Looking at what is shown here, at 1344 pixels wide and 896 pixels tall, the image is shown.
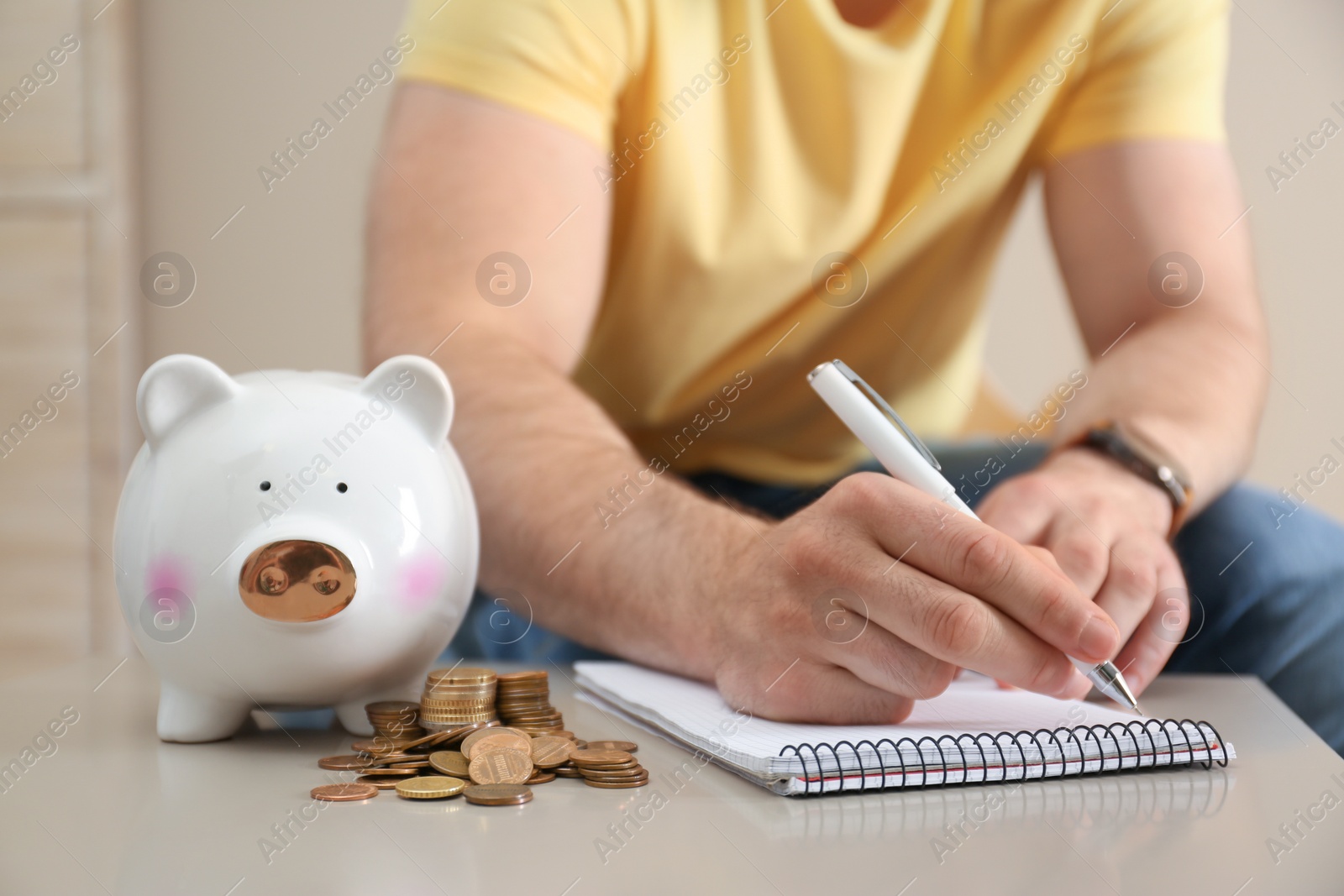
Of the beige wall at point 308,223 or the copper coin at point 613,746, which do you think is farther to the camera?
the beige wall at point 308,223

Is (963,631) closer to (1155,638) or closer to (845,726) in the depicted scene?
(845,726)

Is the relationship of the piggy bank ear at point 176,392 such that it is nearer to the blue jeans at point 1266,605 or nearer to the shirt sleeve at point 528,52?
the blue jeans at point 1266,605

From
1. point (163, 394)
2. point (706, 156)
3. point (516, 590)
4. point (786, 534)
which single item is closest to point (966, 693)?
point (786, 534)

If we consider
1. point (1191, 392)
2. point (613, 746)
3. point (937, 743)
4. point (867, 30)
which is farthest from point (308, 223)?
point (937, 743)

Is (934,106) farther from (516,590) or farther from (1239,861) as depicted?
(1239,861)

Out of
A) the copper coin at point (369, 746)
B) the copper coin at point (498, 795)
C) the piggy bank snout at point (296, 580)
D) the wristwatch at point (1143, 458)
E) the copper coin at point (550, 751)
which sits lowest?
the copper coin at point (369, 746)

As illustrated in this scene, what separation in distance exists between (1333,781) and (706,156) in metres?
0.88

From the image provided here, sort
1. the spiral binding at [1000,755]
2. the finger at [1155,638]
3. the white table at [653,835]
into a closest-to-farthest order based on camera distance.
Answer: the white table at [653,835] → the spiral binding at [1000,755] → the finger at [1155,638]

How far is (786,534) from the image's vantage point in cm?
60

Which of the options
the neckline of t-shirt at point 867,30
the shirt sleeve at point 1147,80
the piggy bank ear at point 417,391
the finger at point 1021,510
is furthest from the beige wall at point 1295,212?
the piggy bank ear at point 417,391

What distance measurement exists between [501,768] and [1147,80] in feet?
3.67

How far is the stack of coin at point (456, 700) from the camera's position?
0.54 metres

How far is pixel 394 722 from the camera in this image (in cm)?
55

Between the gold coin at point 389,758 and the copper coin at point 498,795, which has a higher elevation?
the copper coin at point 498,795
